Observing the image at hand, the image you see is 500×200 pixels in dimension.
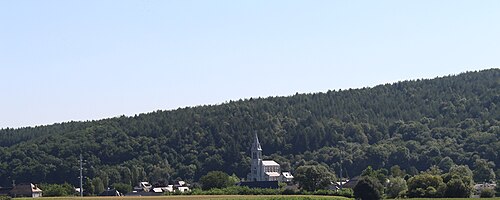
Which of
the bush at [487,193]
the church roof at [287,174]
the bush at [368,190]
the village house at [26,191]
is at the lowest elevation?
the bush at [487,193]

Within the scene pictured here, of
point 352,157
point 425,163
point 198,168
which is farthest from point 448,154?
point 198,168

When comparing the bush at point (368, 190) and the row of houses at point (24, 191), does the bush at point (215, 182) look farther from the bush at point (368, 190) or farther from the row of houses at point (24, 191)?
the bush at point (368, 190)

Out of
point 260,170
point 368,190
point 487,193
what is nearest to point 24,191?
point 368,190

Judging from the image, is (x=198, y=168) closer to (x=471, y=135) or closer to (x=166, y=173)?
(x=166, y=173)

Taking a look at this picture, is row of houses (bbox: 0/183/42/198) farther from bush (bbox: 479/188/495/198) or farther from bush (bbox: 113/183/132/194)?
bush (bbox: 479/188/495/198)

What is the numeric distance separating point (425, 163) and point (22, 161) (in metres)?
73.2

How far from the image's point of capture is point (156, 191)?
14088 centimetres

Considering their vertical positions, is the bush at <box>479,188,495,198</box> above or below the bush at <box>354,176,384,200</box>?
below

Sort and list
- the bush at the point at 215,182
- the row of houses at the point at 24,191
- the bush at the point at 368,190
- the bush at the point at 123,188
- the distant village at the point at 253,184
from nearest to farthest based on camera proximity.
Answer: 1. the bush at the point at 368,190
2. the row of houses at the point at 24,191
3. the distant village at the point at 253,184
4. the bush at the point at 215,182
5. the bush at the point at 123,188

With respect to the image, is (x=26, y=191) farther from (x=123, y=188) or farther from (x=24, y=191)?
(x=123, y=188)

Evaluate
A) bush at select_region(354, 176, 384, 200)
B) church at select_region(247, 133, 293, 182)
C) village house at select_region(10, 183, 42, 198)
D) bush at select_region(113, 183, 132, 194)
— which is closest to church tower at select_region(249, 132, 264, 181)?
church at select_region(247, 133, 293, 182)

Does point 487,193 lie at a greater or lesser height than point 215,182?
lesser

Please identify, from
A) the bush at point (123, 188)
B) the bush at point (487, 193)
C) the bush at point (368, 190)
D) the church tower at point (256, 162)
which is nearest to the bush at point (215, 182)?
the bush at point (123, 188)

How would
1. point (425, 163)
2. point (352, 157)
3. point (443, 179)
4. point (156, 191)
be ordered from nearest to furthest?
point (443, 179) < point (156, 191) < point (425, 163) < point (352, 157)
